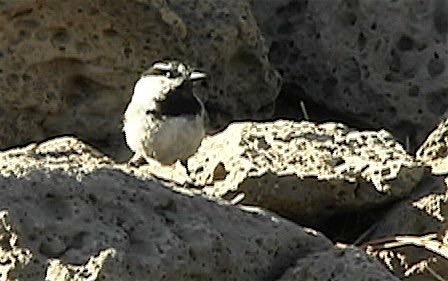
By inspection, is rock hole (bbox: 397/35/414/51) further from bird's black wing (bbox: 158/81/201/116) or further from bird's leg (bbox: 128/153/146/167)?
bird's leg (bbox: 128/153/146/167)

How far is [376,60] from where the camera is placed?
28.0 ft

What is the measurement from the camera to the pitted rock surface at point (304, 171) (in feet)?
19.9

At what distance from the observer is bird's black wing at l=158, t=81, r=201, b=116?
25.5 ft

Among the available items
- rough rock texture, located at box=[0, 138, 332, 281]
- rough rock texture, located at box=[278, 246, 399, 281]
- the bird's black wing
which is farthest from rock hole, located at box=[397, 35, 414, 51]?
rough rock texture, located at box=[278, 246, 399, 281]

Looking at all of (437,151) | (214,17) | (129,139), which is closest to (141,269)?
(437,151)

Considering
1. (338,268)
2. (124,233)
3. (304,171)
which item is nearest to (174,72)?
(304,171)

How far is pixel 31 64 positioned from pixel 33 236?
385 centimetres

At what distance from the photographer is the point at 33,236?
4.08 m

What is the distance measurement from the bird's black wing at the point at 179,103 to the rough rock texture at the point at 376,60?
1151mm

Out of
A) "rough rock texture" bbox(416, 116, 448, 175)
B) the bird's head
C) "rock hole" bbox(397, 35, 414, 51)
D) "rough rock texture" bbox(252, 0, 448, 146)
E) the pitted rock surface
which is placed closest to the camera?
the pitted rock surface

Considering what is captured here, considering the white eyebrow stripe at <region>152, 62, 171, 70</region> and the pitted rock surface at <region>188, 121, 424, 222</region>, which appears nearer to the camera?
the pitted rock surface at <region>188, 121, 424, 222</region>

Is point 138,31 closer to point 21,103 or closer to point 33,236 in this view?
point 21,103

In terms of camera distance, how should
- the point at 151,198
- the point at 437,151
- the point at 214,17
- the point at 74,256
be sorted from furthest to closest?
the point at 214,17, the point at 437,151, the point at 151,198, the point at 74,256

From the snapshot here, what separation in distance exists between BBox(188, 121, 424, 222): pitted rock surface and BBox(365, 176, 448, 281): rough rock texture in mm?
87
